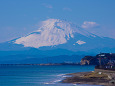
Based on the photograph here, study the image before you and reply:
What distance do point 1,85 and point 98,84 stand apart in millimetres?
18187

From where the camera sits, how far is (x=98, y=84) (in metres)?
63.2

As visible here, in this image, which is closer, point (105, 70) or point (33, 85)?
point (33, 85)

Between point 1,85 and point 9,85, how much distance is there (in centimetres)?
151

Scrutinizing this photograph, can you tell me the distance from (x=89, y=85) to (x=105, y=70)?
29.9 metres

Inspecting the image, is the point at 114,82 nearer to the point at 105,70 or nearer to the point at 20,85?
the point at 20,85

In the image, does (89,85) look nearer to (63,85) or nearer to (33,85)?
(63,85)

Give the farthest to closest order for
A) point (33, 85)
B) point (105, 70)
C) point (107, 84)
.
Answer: point (105, 70), point (33, 85), point (107, 84)

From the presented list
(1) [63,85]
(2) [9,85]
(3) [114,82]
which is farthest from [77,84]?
(2) [9,85]

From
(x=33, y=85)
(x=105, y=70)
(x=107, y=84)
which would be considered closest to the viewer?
(x=107, y=84)

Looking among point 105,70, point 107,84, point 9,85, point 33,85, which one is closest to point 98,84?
point 107,84

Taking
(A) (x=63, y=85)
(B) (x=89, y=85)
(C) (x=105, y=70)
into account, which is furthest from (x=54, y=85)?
(C) (x=105, y=70)

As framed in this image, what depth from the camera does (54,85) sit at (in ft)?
214

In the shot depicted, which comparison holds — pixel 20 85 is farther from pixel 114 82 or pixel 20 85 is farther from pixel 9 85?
pixel 114 82

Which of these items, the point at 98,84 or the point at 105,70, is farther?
the point at 105,70
